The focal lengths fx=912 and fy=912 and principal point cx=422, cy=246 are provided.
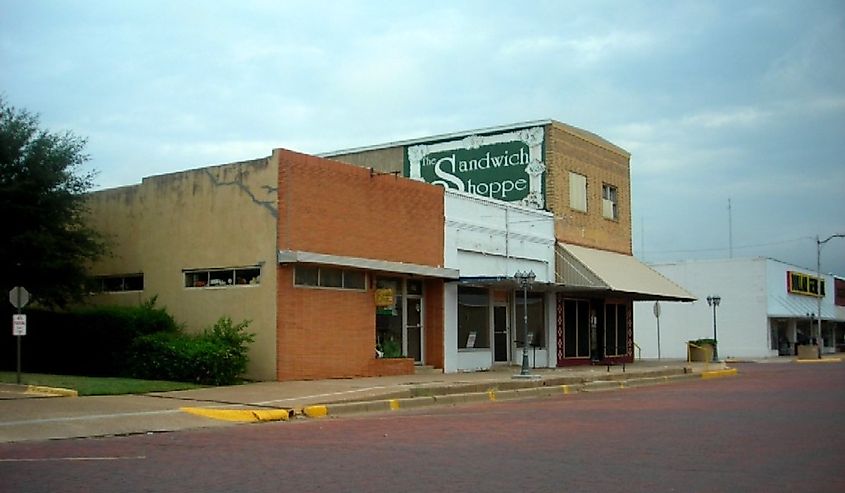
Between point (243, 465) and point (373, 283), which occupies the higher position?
point (373, 283)

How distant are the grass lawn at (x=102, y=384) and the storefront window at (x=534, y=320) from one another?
48.6 ft

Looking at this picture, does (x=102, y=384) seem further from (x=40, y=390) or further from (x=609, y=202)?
(x=609, y=202)

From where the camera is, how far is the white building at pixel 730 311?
61.4 metres

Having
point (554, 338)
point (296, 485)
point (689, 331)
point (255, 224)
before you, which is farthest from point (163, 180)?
point (689, 331)

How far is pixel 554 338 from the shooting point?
1387 inches

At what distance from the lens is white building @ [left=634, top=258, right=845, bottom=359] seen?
61.4 meters

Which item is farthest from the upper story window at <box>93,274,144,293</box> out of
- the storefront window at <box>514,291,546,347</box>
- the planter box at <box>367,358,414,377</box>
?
the storefront window at <box>514,291,546,347</box>

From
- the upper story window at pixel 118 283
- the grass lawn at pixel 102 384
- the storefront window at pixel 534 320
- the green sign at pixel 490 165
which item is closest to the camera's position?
the grass lawn at pixel 102 384

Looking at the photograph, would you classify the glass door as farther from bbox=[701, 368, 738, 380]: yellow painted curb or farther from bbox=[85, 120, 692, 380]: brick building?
bbox=[701, 368, 738, 380]: yellow painted curb

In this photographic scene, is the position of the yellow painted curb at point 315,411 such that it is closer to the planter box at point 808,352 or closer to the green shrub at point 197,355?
the green shrub at point 197,355

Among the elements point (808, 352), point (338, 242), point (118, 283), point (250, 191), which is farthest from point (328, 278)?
point (808, 352)

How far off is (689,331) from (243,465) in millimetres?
55787

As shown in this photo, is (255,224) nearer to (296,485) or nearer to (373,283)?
(373,283)

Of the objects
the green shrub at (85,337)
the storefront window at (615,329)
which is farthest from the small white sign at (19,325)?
the storefront window at (615,329)
